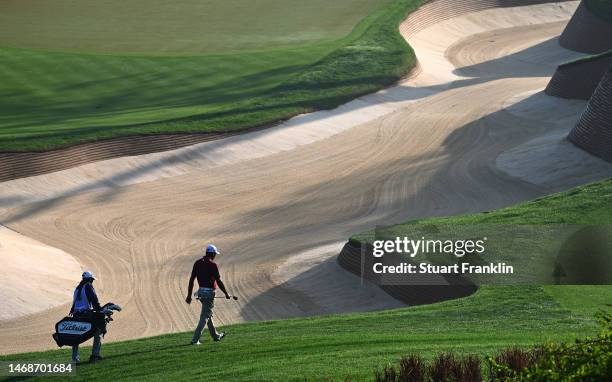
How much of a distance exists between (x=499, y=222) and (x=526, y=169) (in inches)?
411

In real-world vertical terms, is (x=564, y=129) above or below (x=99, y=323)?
below

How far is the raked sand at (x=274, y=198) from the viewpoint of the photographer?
26531 millimetres

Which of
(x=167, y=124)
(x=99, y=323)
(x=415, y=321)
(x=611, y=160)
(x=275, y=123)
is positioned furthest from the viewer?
(x=275, y=123)

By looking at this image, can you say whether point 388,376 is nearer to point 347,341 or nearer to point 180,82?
point 347,341

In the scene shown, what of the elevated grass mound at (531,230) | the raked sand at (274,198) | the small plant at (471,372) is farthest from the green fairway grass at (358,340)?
the raked sand at (274,198)

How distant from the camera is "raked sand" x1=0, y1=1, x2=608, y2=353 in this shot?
26531mm

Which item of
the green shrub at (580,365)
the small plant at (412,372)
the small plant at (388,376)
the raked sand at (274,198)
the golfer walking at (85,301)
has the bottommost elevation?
the raked sand at (274,198)

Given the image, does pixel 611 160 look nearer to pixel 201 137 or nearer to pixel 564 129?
pixel 564 129

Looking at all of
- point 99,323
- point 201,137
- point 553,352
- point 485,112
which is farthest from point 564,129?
point 553,352

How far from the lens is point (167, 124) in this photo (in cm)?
3872

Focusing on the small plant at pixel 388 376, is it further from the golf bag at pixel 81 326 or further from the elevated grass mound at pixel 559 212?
the elevated grass mound at pixel 559 212

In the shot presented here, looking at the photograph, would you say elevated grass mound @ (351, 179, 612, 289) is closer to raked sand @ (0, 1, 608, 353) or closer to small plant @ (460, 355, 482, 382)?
raked sand @ (0, 1, 608, 353)

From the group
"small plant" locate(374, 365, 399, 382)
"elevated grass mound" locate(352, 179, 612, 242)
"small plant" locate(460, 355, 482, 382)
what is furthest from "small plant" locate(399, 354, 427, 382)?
"elevated grass mound" locate(352, 179, 612, 242)

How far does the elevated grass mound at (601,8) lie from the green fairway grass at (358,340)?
38.1m
